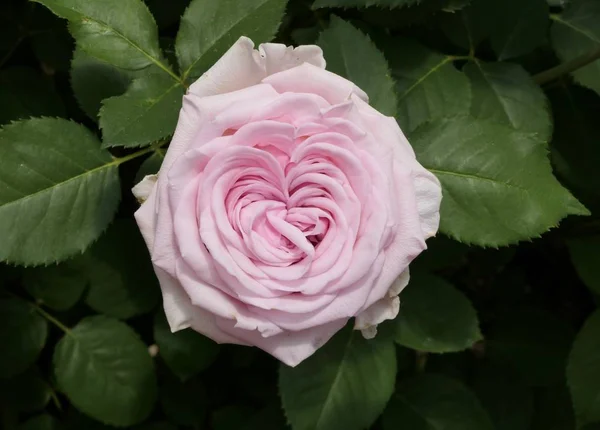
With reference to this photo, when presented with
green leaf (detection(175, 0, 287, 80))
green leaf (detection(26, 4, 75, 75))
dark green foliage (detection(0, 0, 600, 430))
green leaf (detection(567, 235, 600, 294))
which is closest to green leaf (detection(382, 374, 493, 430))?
dark green foliage (detection(0, 0, 600, 430))

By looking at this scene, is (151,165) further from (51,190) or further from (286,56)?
(286,56)

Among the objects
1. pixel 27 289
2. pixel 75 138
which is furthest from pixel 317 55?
pixel 27 289

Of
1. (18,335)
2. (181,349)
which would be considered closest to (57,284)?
(18,335)

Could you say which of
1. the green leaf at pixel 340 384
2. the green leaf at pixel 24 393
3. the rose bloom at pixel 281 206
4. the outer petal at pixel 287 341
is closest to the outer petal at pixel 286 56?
the rose bloom at pixel 281 206

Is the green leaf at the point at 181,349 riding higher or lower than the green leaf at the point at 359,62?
lower

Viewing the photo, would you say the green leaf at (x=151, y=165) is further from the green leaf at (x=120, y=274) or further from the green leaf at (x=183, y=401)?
the green leaf at (x=183, y=401)

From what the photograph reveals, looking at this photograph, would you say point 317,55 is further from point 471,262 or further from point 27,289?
point 471,262

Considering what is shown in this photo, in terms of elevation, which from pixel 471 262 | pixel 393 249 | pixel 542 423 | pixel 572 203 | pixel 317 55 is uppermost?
pixel 317 55
